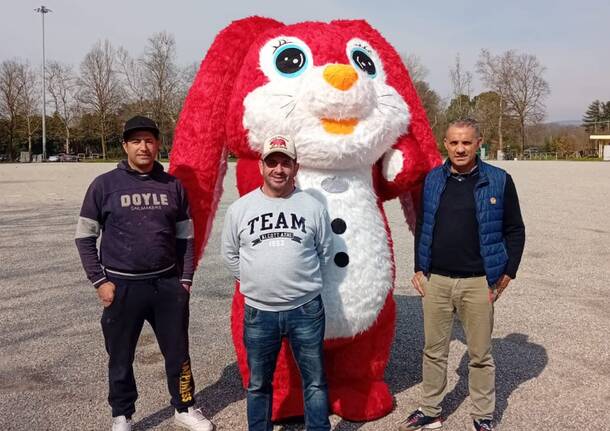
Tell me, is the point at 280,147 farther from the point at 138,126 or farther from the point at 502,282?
the point at 502,282

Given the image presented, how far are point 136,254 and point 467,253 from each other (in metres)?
1.59

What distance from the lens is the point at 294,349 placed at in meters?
2.40

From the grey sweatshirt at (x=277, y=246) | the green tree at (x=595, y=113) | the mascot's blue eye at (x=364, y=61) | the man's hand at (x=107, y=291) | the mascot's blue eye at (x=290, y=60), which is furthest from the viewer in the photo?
the green tree at (x=595, y=113)

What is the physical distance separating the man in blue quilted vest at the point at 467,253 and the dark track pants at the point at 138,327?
1215 millimetres

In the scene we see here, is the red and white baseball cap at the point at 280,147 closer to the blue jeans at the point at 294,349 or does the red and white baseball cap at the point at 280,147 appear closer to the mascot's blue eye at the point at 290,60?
the mascot's blue eye at the point at 290,60

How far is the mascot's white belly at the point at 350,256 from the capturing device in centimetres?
265

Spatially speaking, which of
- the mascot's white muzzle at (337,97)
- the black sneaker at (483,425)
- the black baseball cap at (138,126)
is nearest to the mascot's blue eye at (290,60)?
the mascot's white muzzle at (337,97)

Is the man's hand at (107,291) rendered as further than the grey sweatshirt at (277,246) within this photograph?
Yes

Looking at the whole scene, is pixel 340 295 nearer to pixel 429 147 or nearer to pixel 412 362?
pixel 429 147

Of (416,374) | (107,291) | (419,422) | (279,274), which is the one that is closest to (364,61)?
(279,274)

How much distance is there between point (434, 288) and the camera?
2762 mm

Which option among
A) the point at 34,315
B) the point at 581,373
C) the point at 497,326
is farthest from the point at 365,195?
the point at 34,315

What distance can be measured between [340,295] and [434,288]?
50 centimetres

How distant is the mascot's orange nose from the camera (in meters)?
2.56
